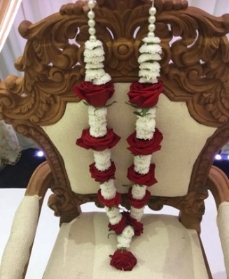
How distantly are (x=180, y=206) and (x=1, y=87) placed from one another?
0.57 metres

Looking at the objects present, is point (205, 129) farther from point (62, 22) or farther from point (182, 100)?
point (62, 22)

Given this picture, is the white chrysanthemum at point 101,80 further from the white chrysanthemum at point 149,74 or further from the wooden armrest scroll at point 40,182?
the wooden armrest scroll at point 40,182

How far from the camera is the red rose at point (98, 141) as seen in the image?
0.81 m

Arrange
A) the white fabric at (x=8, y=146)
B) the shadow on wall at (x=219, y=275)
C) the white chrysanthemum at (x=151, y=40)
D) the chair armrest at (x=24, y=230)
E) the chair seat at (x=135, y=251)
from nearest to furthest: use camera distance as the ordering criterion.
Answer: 1. the white chrysanthemum at (x=151, y=40)
2. the chair armrest at (x=24, y=230)
3. the chair seat at (x=135, y=251)
4. the shadow on wall at (x=219, y=275)
5. the white fabric at (x=8, y=146)

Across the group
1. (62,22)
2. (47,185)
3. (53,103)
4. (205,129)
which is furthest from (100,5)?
(47,185)

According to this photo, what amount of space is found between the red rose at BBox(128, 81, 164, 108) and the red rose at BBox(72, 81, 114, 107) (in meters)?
0.05

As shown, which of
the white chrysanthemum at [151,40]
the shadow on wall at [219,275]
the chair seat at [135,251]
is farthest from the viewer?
the shadow on wall at [219,275]

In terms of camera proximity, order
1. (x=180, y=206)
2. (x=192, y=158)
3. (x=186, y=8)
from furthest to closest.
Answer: (x=180, y=206) < (x=192, y=158) < (x=186, y=8)

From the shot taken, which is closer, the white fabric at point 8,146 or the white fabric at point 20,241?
the white fabric at point 20,241

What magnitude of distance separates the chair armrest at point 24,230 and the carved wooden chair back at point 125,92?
0.17ft

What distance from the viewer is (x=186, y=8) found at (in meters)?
0.71

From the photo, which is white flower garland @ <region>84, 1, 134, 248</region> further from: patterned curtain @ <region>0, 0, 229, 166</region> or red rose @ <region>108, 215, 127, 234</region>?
patterned curtain @ <region>0, 0, 229, 166</region>

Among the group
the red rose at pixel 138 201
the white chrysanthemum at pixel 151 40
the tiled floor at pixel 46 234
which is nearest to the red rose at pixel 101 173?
the red rose at pixel 138 201

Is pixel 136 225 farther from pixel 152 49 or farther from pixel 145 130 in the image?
pixel 152 49
